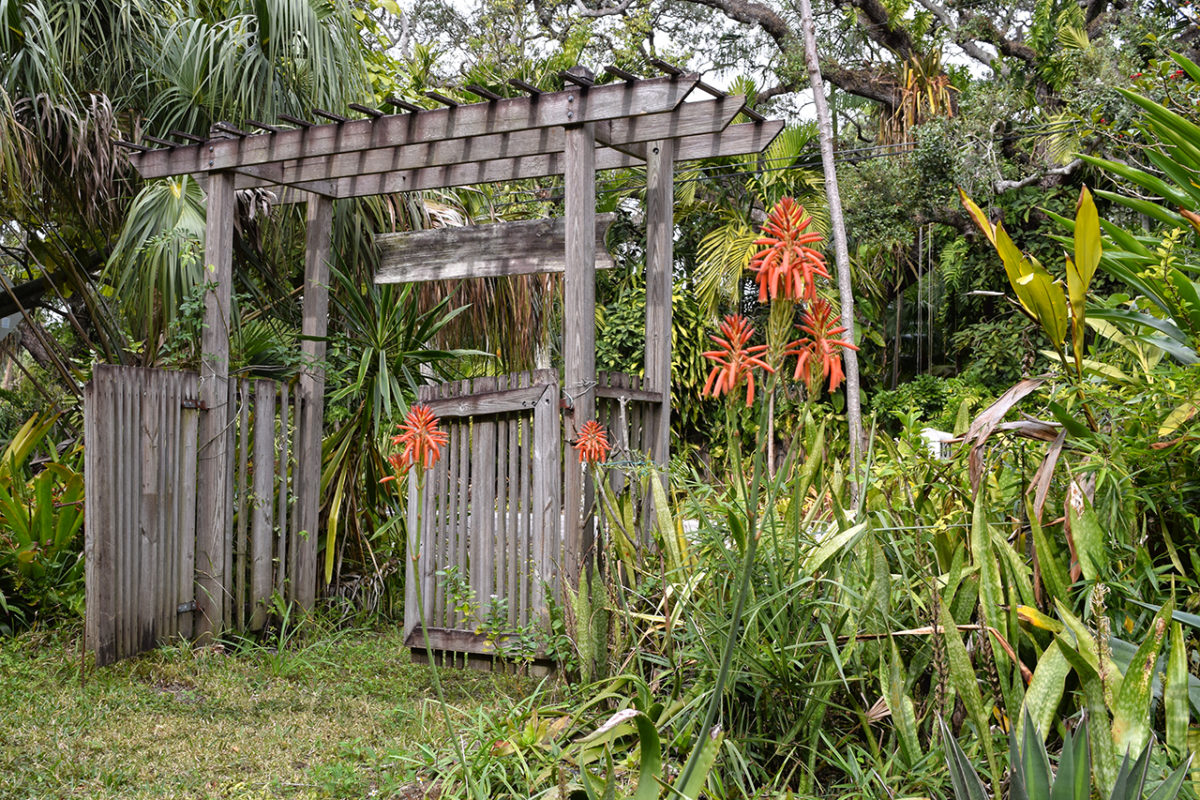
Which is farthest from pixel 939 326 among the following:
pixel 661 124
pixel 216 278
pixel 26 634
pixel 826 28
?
pixel 26 634

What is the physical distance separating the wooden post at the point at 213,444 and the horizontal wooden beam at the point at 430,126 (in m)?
0.41

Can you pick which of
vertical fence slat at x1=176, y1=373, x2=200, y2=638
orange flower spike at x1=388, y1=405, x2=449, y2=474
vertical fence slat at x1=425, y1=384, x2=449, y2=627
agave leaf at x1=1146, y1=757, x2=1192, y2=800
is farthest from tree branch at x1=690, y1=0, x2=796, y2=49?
agave leaf at x1=1146, y1=757, x2=1192, y2=800

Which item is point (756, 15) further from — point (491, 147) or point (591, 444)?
point (591, 444)

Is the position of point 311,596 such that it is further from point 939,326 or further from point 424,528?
point 939,326

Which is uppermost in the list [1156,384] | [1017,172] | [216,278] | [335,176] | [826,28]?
[826,28]

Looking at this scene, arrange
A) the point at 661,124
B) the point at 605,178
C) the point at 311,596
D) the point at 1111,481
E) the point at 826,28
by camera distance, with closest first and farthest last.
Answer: the point at 1111,481 < the point at 661,124 < the point at 311,596 < the point at 605,178 < the point at 826,28

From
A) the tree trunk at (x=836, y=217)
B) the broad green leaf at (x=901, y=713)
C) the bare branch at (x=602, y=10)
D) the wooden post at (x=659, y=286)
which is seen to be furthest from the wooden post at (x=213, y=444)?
the bare branch at (x=602, y=10)

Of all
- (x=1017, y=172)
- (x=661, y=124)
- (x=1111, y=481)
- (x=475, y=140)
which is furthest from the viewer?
(x=1017, y=172)

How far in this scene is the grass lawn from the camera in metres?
2.95

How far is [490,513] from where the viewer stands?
174 inches

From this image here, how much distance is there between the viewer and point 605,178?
12.2 m

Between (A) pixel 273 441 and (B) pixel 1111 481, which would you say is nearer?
(B) pixel 1111 481

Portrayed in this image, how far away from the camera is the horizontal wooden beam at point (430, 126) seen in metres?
4.09

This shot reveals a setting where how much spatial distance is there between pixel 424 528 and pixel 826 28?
11369 mm
